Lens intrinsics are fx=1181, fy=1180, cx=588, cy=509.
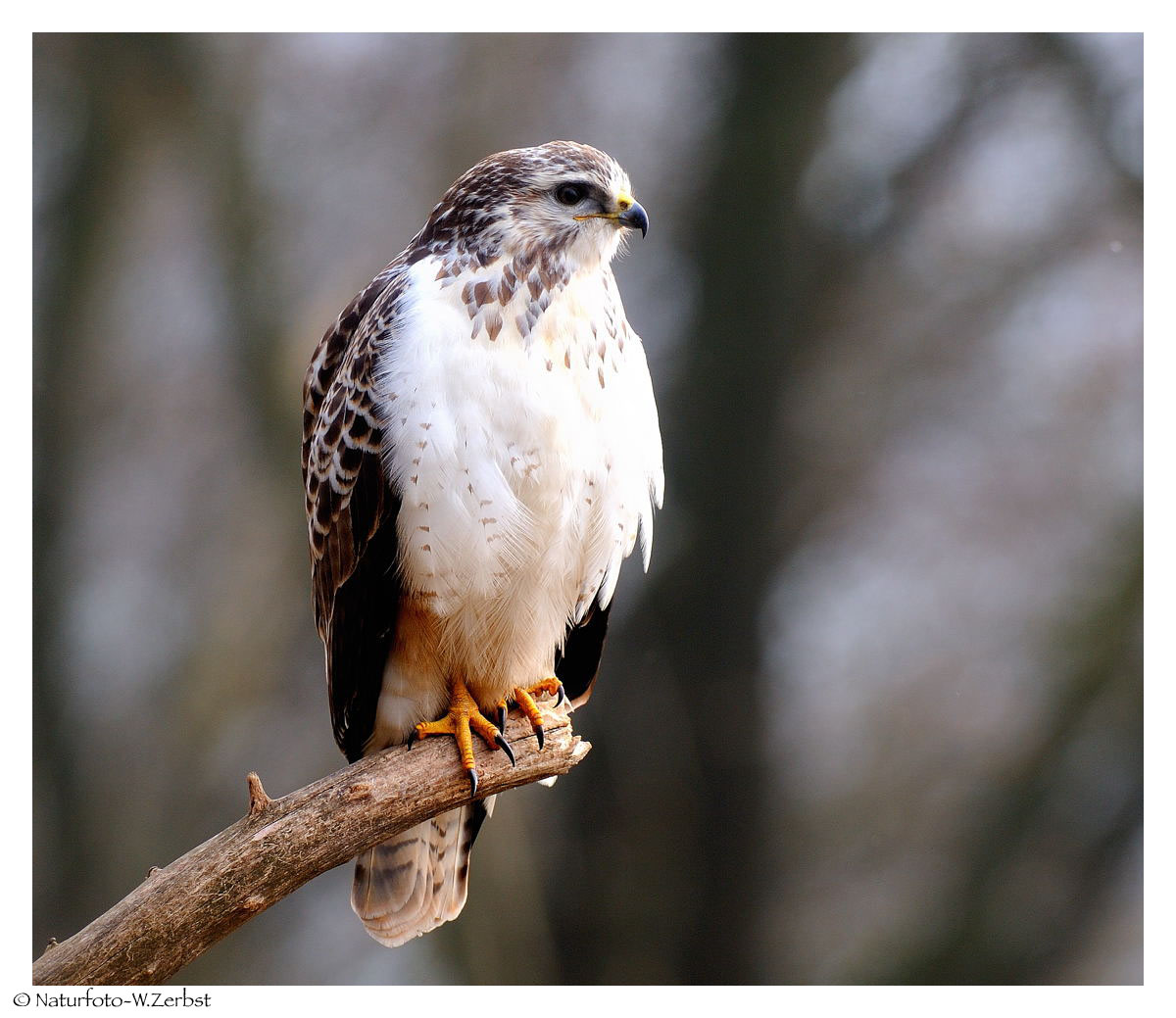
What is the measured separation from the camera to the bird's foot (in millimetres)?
2330

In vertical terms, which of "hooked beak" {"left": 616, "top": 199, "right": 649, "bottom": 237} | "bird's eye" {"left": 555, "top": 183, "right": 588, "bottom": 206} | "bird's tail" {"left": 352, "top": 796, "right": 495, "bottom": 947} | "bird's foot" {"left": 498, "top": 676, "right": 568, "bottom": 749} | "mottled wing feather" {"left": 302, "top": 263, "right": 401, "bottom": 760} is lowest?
"bird's tail" {"left": 352, "top": 796, "right": 495, "bottom": 947}

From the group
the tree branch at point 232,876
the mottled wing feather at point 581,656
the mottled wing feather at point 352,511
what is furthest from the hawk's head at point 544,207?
the tree branch at point 232,876

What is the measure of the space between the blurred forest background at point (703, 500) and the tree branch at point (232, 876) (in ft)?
6.20

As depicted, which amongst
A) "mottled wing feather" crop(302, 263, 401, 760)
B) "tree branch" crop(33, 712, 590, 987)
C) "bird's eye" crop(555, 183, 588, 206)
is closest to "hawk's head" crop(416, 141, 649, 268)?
"bird's eye" crop(555, 183, 588, 206)

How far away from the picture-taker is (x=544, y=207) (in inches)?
83.9

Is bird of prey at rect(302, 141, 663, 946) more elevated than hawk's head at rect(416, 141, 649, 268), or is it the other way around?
hawk's head at rect(416, 141, 649, 268)

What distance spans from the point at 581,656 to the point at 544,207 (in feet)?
3.32

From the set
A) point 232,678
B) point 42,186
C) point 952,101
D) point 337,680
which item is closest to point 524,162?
point 337,680

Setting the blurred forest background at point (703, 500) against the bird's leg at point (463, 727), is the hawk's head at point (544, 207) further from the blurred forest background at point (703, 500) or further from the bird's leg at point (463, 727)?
the blurred forest background at point (703, 500)

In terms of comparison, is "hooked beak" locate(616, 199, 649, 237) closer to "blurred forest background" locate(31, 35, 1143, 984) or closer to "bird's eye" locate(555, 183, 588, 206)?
"bird's eye" locate(555, 183, 588, 206)

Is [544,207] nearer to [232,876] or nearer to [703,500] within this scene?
[232,876]

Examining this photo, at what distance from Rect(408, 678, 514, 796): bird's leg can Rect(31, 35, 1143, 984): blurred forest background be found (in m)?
1.77

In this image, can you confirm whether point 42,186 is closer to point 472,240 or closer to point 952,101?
point 472,240

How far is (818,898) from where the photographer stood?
13.3ft
